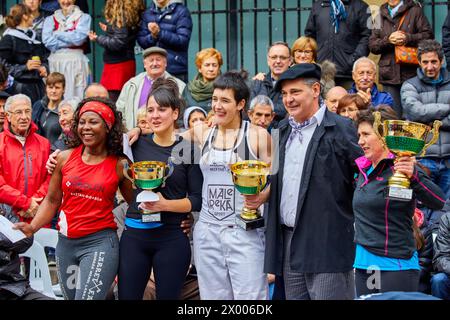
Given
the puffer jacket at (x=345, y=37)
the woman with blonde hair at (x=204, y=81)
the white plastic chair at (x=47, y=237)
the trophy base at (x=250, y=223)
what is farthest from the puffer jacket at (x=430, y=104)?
the white plastic chair at (x=47, y=237)

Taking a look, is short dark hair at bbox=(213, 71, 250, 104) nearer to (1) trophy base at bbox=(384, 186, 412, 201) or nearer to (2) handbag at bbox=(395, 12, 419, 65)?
(1) trophy base at bbox=(384, 186, 412, 201)

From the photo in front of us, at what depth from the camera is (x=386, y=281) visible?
17.2 feet

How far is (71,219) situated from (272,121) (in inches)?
112

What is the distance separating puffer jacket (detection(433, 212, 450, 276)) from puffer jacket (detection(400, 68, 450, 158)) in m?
1.52

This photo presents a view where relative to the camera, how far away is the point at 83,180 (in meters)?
5.94

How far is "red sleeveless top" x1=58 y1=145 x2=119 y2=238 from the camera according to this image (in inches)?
232

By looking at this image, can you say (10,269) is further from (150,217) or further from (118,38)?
(118,38)

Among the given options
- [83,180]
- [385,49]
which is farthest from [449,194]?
[83,180]

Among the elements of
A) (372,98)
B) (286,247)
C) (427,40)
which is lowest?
(286,247)

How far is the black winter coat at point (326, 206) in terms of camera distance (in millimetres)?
5320

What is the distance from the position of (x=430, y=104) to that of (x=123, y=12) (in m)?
3.71

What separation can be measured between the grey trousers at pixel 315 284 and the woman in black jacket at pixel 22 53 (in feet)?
18.6

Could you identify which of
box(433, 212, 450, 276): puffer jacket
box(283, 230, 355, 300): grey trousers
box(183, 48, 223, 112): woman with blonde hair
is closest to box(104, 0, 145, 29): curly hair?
box(183, 48, 223, 112): woman with blonde hair
